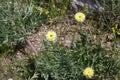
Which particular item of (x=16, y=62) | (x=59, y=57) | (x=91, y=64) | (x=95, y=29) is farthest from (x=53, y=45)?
(x=95, y=29)

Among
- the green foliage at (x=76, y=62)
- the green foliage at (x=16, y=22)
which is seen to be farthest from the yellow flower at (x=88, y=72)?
the green foliage at (x=16, y=22)

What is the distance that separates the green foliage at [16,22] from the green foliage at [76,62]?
0.44 m

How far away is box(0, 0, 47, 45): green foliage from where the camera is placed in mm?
3084

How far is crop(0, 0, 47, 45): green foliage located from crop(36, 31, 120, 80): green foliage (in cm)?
44

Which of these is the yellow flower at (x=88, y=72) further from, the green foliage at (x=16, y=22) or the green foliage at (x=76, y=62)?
the green foliage at (x=16, y=22)

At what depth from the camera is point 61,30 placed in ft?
11.3

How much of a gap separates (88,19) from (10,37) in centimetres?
91

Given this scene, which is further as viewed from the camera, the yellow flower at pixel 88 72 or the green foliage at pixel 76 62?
the green foliage at pixel 76 62

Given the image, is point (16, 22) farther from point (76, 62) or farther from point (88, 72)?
point (88, 72)

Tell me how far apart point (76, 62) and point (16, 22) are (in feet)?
2.54

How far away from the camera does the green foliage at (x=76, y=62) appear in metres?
2.72

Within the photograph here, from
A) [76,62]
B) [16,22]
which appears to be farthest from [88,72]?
[16,22]

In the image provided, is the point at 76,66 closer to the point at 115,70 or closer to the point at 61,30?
the point at 115,70

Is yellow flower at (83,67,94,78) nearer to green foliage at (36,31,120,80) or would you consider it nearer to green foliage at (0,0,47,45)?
green foliage at (36,31,120,80)
